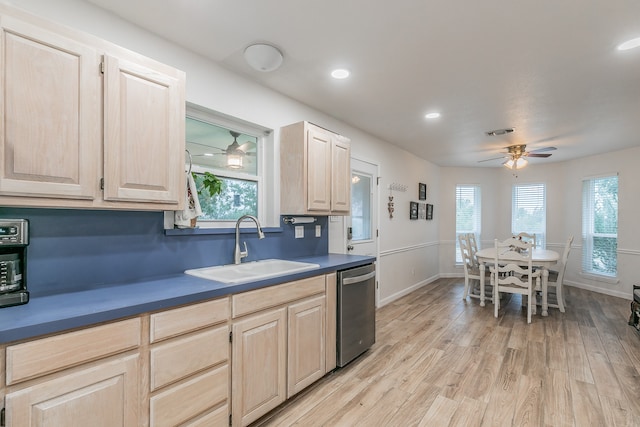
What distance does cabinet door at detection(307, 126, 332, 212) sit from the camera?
2.77 meters

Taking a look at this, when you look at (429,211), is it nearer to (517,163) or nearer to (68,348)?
(517,163)

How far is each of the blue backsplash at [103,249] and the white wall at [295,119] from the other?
36.1 inches

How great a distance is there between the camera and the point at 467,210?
23.2 ft

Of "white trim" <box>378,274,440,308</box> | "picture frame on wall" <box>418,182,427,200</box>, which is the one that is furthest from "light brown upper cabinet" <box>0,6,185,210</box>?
"picture frame on wall" <box>418,182,427,200</box>

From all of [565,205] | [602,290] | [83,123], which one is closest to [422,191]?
[565,205]

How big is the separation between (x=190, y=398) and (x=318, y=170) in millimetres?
1954

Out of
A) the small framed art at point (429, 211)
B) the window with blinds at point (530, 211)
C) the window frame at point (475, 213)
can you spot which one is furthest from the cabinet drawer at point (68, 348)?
the window with blinds at point (530, 211)

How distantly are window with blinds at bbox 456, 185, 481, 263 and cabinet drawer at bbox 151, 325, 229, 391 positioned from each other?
6448 millimetres

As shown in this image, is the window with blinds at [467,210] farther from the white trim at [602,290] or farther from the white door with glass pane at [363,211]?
the white door with glass pane at [363,211]

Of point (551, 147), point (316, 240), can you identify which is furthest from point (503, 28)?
point (551, 147)

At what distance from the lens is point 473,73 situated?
2.55 m

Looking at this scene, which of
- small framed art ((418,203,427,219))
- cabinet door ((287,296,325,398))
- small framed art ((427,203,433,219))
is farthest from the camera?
small framed art ((427,203,433,219))

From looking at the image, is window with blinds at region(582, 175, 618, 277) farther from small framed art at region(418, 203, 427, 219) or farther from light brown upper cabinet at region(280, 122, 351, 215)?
light brown upper cabinet at region(280, 122, 351, 215)

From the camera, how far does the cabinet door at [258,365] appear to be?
1.79m
